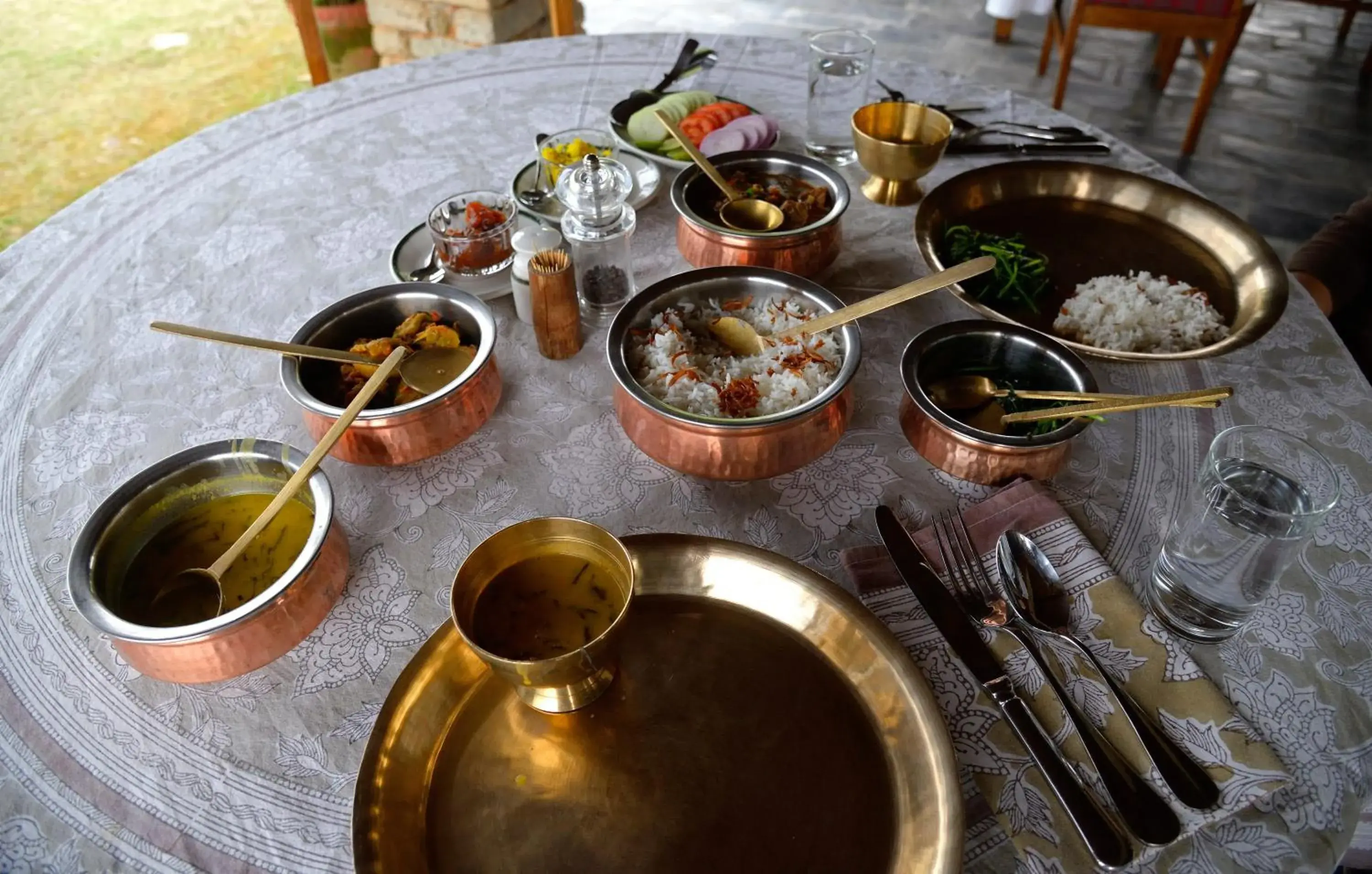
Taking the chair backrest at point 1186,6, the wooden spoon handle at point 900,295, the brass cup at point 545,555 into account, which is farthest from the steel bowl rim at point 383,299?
the chair backrest at point 1186,6

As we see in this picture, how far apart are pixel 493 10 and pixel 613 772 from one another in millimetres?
2500

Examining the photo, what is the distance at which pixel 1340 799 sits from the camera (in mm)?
704

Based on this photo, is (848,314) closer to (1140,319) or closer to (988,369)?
(988,369)

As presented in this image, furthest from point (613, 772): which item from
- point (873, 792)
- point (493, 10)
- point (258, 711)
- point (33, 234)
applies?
point (493, 10)

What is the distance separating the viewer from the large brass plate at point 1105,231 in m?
1.24

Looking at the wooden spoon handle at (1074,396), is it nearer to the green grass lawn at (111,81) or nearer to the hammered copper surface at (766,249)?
the hammered copper surface at (766,249)

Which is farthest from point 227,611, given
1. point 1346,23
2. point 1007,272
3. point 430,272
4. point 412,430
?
point 1346,23

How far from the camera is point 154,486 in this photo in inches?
34.7

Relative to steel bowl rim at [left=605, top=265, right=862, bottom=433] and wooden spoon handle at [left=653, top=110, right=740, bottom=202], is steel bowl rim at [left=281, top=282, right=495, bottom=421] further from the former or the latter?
wooden spoon handle at [left=653, top=110, right=740, bottom=202]

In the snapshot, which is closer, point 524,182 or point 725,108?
point 524,182

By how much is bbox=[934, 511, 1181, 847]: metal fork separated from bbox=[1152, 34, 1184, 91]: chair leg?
11.7ft

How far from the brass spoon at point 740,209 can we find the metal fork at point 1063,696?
0.59 meters

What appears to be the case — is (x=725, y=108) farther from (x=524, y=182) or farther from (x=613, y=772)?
(x=613, y=772)

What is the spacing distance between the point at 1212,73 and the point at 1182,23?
0.22 metres
